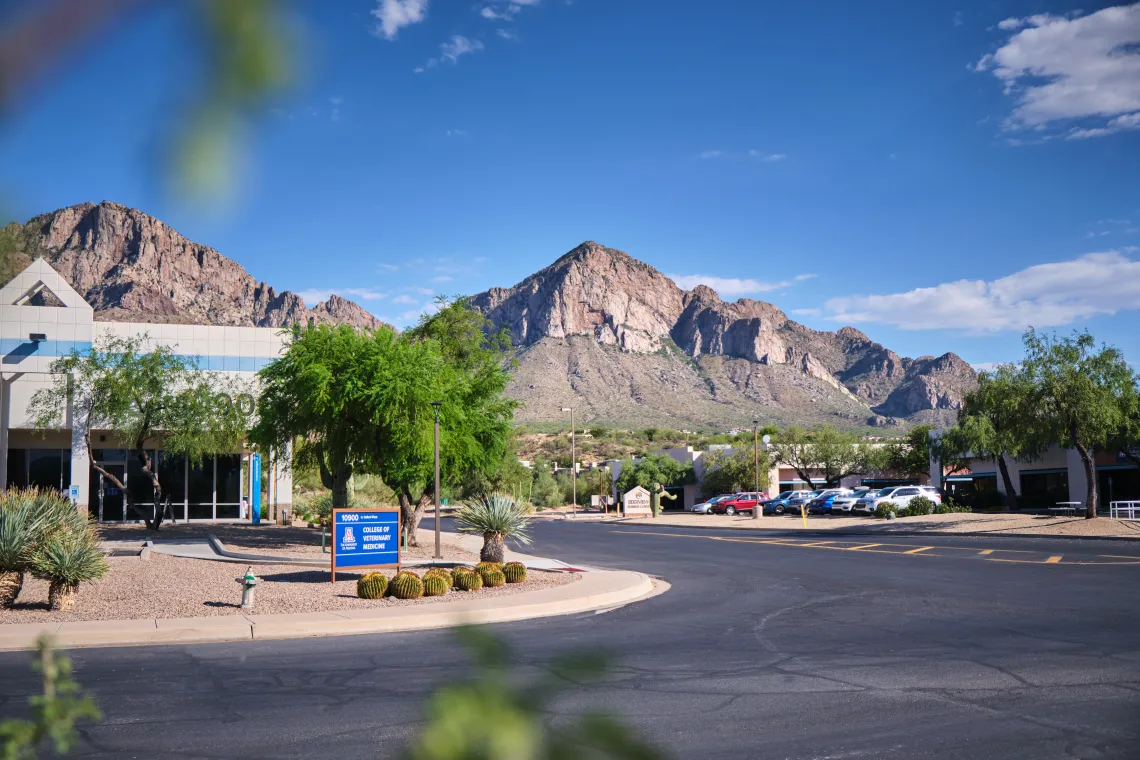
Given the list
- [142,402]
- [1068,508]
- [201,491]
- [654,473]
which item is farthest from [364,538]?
[654,473]

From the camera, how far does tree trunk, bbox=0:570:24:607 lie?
17.0 m

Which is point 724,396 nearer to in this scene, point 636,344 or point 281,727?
point 636,344

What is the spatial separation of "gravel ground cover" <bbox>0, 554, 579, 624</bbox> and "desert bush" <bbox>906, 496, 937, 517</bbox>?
35.3 meters

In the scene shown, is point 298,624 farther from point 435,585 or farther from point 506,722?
point 506,722

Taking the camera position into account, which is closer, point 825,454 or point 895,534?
point 895,534

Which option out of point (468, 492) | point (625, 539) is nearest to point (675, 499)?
point (468, 492)

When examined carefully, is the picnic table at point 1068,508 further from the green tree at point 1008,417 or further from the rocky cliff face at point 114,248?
the rocky cliff face at point 114,248

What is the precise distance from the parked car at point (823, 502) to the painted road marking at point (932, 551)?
2016 centimetres

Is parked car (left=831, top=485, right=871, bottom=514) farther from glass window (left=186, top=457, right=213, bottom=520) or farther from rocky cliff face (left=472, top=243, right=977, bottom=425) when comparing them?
rocky cliff face (left=472, top=243, right=977, bottom=425)

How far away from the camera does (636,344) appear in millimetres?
170125

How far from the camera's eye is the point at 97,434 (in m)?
43.8

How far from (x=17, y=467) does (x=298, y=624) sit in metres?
37.6

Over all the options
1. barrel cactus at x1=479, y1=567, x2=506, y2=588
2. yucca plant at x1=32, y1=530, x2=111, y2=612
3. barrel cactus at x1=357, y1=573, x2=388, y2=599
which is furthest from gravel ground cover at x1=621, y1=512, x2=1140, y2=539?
yucca plant at x1=32, y1=530, x2=111, y2=612

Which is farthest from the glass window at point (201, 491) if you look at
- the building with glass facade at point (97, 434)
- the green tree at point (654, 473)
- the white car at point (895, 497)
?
the green tree at point (654, 473)
